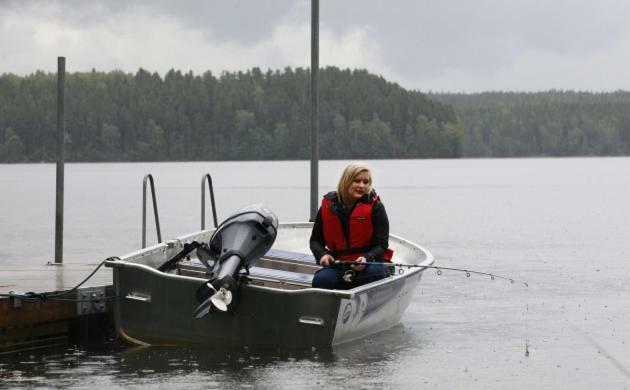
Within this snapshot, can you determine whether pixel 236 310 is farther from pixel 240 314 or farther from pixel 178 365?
pixel 178 365

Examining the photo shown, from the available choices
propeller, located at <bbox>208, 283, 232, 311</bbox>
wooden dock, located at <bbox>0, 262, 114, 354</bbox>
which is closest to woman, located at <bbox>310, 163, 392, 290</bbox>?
propeller, located at <bbox>208, 283, 232, 311</bbox>

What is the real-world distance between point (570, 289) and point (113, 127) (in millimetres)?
146223

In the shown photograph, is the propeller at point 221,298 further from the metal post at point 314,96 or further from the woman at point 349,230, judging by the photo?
the metal post at point 314,96

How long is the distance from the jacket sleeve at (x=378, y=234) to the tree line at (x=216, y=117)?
5867 inches

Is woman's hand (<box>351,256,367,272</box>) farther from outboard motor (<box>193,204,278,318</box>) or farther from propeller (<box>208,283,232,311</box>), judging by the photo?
propeller (<box>208,283,232,311</box>)

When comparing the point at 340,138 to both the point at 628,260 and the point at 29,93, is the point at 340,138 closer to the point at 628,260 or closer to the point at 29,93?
the point at 29,93

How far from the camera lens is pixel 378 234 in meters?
12.0

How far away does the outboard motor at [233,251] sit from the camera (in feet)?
36.7

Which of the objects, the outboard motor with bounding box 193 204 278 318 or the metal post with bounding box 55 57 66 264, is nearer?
the outboard motor with bounding box 193 204 278 318

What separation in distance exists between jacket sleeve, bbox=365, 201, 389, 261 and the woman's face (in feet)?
0.74

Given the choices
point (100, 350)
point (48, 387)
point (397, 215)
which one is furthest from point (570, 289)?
point (397, 215)

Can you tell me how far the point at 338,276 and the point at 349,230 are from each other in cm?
44

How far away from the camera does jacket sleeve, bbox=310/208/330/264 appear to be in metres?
12.1

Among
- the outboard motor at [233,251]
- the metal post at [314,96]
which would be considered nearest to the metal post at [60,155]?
the metal post at [314,96]
